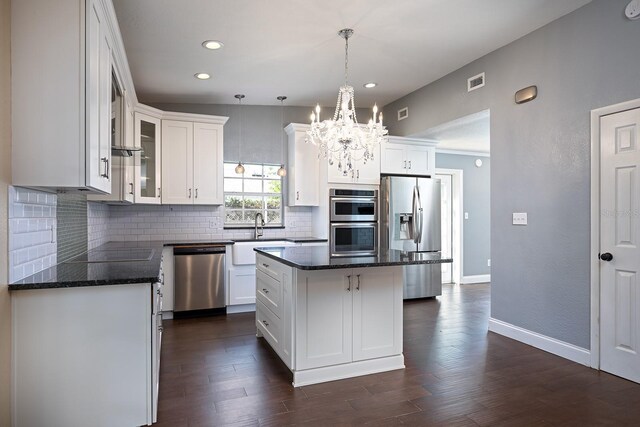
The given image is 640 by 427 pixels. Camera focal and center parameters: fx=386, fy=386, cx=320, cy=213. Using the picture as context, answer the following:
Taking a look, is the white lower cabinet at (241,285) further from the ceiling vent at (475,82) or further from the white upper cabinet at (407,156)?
the ceiling vent at (475,82)

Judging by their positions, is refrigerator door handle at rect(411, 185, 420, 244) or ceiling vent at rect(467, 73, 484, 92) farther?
refrigerator door handle at rect(411, 185, 420, 244)

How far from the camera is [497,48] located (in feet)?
12.9

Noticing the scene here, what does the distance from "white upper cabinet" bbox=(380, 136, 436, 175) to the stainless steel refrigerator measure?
12cm

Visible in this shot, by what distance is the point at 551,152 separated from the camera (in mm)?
3459

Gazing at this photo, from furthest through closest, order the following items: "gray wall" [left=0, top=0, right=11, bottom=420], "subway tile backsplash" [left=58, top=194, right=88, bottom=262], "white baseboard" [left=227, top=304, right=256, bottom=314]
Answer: "white baseboard" [left=227, top=304, right=256, bottom=314] < "subway tile backsplash" [left=58, top=194, right=88, bottom=262] < "gray wall" [left=0, top=0, right=11, bottom=420]

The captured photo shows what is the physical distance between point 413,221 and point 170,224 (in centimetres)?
330

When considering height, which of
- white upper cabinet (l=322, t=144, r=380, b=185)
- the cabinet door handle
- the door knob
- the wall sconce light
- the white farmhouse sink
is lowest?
the white farmhouse sink

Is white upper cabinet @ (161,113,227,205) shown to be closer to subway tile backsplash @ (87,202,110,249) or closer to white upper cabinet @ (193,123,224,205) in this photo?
white upper cabinet @ (193,123,224,205)

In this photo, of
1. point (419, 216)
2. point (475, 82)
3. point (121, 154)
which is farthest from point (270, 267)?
point (475, 82)

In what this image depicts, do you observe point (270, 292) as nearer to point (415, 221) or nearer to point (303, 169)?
point (303, 169)

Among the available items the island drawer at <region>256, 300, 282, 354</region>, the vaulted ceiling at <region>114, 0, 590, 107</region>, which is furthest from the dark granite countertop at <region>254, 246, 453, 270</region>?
the vaulted ceiling at <region>114, 0, 590, 107</region>

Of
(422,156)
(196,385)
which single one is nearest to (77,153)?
(196,385)

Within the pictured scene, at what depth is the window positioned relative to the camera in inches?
215

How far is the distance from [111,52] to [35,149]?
42.6 inches
